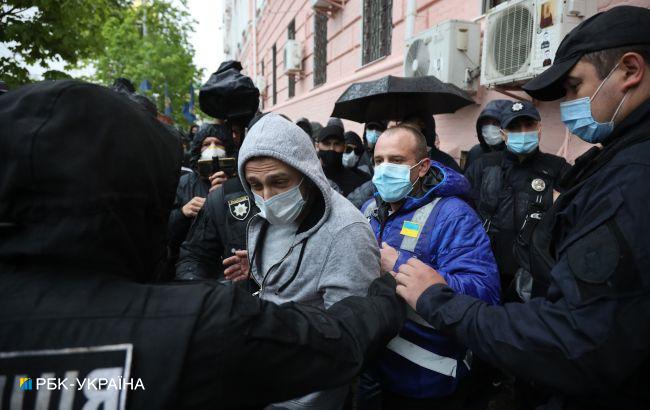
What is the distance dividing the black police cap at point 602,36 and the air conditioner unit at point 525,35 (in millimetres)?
2152

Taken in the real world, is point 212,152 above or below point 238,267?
above

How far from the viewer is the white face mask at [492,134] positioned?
384 cm

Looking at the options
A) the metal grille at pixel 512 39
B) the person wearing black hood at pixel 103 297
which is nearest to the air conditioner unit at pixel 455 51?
the metal grille at pixel 512 39

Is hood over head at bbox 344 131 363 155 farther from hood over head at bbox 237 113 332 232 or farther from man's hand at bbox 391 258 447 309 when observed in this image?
man's hand at bbox 391 258 447 309

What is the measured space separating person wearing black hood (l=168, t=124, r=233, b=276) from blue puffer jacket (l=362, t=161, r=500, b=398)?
1565mm

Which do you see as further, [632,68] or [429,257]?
[429,257]

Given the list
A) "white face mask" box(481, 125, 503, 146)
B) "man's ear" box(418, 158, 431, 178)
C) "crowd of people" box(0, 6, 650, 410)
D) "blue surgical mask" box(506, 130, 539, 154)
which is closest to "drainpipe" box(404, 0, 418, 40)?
"white face mask" box(481, 125, 503, 146)

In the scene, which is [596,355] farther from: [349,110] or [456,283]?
[349,110]

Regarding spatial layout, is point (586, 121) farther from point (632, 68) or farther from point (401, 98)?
point (401, 98)

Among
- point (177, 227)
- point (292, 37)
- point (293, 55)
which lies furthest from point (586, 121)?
point (292, 37)

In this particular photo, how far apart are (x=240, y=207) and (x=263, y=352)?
1280 millimetres

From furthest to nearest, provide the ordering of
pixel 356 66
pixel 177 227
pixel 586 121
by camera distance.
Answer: pixel 356 66 < pixel 177 227 < pixel 586 121

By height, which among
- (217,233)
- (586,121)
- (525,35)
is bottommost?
(217,233)

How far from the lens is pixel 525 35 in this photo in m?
3.49
